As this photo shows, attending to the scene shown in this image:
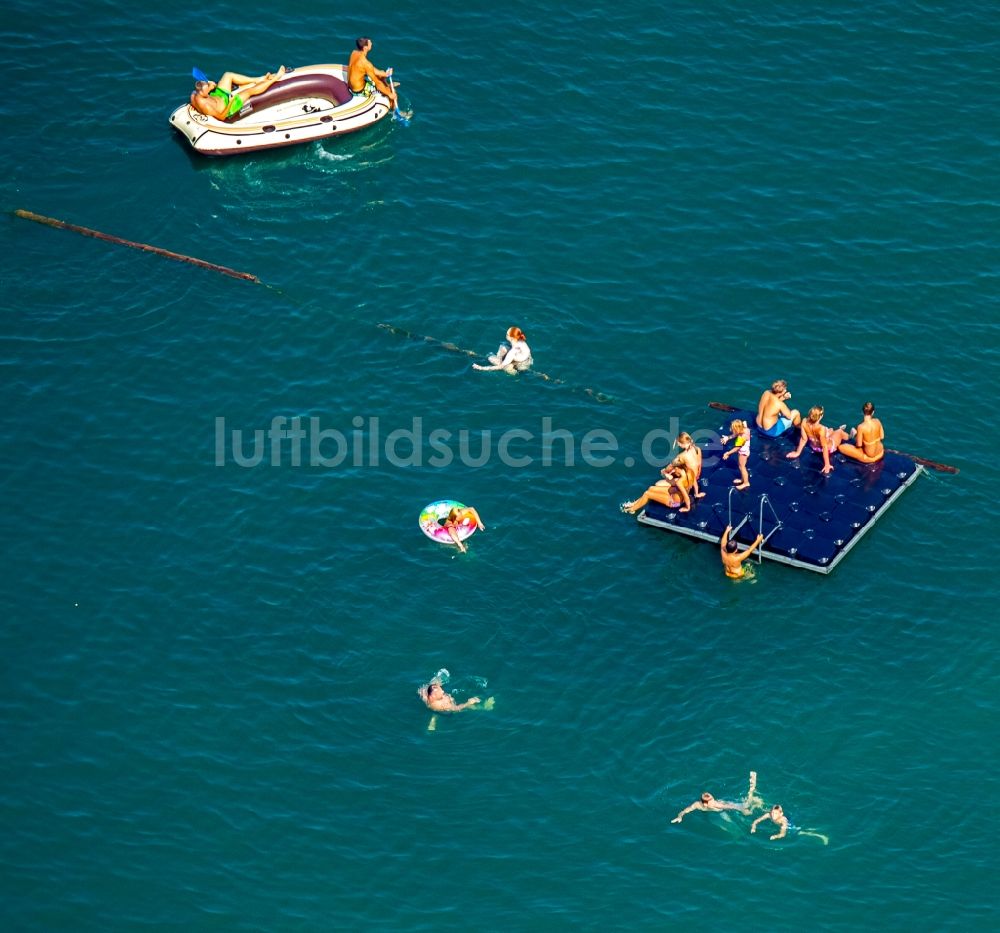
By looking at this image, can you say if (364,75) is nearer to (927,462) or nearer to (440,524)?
(440,524)

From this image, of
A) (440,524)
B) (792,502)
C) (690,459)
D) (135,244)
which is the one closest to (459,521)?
(440,524)

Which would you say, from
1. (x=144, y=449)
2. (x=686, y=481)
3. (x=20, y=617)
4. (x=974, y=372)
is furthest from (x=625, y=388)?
(x=20, y=617)

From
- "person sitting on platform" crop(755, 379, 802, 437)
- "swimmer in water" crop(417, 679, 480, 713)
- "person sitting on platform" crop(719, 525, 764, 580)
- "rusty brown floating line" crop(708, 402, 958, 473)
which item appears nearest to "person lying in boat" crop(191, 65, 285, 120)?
"person sitting on platform" crop(755, 379, 802, 437)

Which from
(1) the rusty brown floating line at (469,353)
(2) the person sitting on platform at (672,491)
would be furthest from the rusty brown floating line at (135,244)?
(2) the person sitting on platform at (672,491)

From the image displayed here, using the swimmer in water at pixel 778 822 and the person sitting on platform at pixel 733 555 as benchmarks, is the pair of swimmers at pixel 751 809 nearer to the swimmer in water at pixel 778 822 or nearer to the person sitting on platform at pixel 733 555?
the swimmer in water at pixel 778 822

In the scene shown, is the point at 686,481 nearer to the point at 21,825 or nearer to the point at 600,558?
the point at 600,558

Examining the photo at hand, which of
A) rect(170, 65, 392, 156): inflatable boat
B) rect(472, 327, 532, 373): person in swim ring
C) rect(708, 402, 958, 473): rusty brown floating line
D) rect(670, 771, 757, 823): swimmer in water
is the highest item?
rect(170, 65, 392, 156): inflatable boat

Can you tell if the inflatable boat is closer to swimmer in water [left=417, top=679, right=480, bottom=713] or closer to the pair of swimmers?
swimmer in water [left=417, top=679, right=480, bottom=713]
